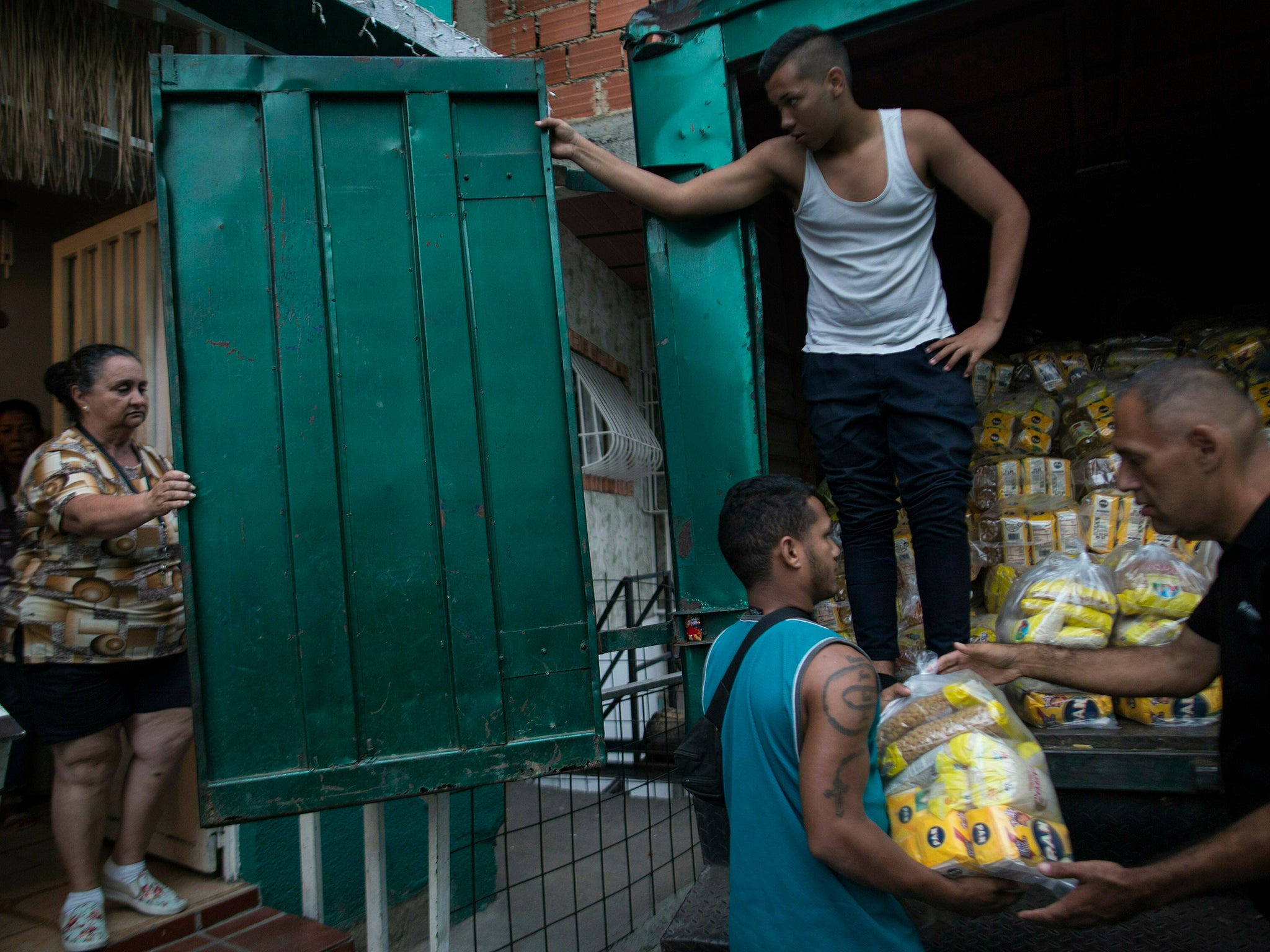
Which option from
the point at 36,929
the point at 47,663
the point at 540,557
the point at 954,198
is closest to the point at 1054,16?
the point at 954,198

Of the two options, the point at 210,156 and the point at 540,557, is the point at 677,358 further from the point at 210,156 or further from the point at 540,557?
the point at 210,156

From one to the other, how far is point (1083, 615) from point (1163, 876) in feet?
3.29

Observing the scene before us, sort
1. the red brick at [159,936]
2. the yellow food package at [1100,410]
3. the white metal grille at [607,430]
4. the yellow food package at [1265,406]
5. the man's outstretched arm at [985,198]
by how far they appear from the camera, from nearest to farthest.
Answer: the man's outstretched arm at [985,198] < the red brick at [159,936] < the yellow food package at [1265,406] < the yellow food package at [1100,410] < the white metal grille at [607,430]

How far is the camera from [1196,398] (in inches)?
65.6

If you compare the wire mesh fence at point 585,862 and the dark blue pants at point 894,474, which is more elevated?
the dark blue pants at point 894,474

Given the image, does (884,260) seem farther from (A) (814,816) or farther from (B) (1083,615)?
(A) (814,816)

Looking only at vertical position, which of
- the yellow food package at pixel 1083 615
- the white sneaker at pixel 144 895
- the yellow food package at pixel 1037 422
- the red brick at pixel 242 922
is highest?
the yellow food package at pixel 1037 422

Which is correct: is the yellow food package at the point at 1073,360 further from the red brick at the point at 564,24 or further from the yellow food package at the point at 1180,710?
the red brick at the point at 564,24

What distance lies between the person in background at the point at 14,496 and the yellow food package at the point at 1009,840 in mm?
3976

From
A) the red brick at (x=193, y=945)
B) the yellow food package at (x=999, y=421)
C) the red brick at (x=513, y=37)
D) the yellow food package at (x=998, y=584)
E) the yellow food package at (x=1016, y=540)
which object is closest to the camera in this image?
the red brick at (x=193, y=945)

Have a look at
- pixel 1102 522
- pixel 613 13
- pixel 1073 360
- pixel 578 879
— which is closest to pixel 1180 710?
pixel 1102 522

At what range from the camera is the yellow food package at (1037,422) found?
3857mm

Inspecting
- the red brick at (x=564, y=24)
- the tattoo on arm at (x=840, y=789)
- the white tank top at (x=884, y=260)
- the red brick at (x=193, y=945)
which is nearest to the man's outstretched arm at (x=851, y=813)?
the tattoo on arm at (x=840, y=789)

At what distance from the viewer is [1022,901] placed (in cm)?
221
